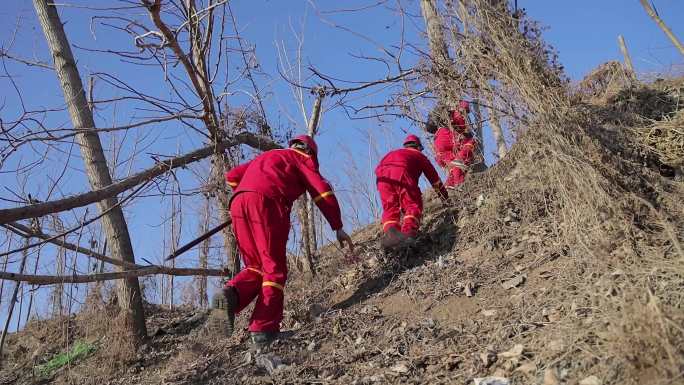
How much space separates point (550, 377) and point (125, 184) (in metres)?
3.72

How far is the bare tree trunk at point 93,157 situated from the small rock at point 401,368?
12.3ft

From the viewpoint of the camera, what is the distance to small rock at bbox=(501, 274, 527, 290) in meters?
3.62

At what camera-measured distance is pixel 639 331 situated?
2.21 meters

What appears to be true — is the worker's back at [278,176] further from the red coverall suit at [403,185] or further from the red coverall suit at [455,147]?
the red coverall suit at [455,147]

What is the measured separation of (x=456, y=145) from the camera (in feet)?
18.8

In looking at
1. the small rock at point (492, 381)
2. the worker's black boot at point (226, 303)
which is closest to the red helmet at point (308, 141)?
the worker's black boot at point (226, 303)

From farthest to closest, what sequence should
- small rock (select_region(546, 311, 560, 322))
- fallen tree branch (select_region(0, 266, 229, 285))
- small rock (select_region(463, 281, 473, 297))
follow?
1. fallen tree branch (select_region(0, 266, 229, 285))
2. small rock (select_region(463, 281, 473, 297))
3. small rock (select_region(546, 311, 560, 322))

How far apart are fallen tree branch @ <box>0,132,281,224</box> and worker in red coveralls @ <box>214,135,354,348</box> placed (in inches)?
31.9

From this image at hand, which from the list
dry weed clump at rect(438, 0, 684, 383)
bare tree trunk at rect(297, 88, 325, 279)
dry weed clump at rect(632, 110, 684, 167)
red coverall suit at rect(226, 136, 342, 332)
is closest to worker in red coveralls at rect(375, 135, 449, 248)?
bare tree trunk at rect(297, 88, 325, 279)

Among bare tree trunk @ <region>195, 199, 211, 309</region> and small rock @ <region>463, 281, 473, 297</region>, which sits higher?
bare tree trunk @ <region>195, 199, 211, 309</region>

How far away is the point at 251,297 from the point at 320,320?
567 millimetres

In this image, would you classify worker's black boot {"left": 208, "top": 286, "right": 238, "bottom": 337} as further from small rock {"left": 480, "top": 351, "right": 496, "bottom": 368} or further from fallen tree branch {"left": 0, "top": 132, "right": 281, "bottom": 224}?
small rock {"left": 480, "top": 351, "right": 496, "bottom": 368}

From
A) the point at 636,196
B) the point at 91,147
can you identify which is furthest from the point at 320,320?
the point at 91,147

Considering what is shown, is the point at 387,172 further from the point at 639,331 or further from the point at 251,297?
the point at 639,331
